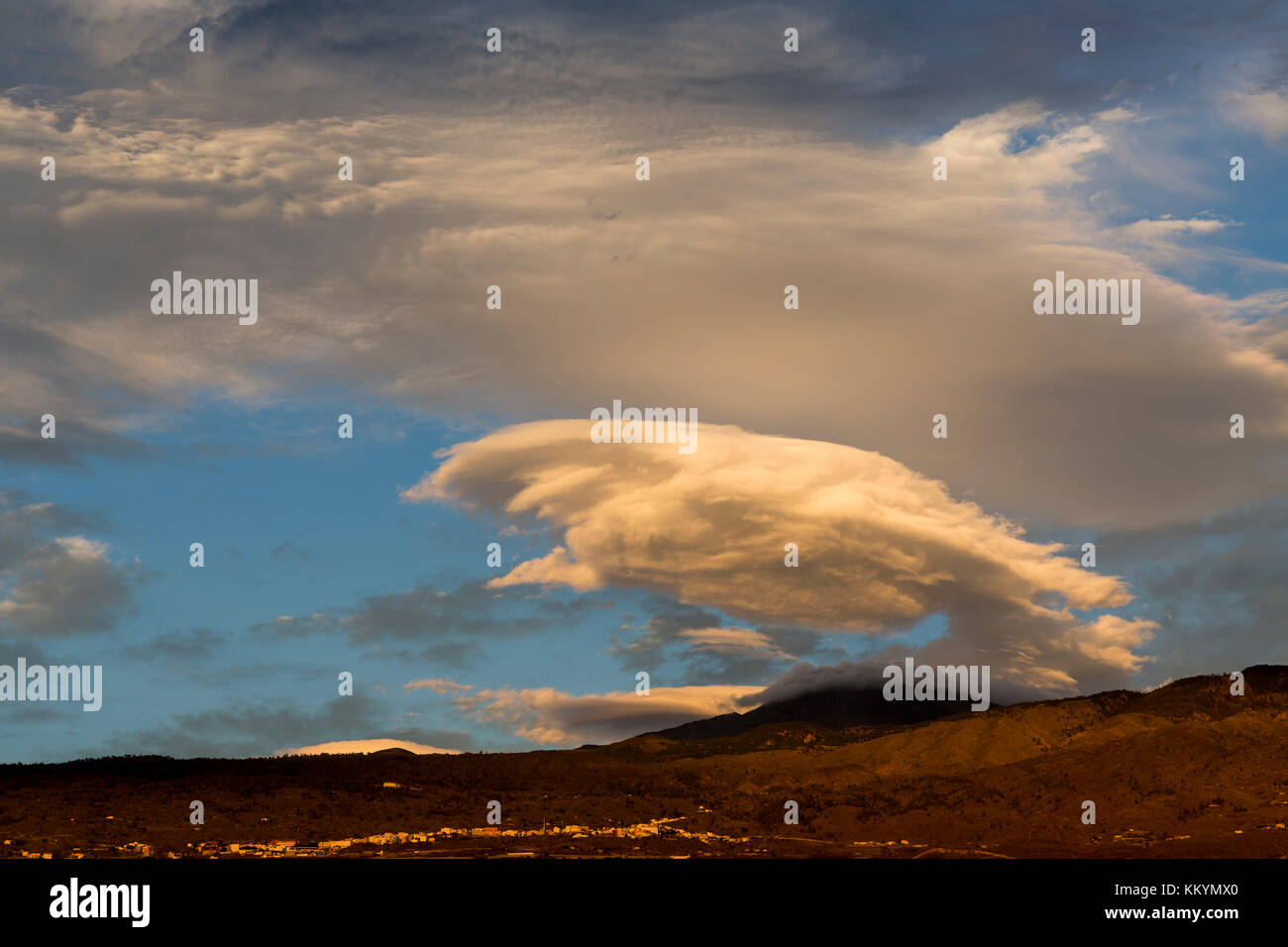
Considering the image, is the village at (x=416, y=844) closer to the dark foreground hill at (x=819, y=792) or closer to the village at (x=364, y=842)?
the village at (x=364, y=842)

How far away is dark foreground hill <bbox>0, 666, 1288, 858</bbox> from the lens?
65.9m

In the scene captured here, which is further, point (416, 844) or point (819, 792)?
point (819, 792)

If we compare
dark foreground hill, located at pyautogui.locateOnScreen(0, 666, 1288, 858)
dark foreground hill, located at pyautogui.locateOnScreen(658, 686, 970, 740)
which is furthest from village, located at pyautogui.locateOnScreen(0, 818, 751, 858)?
dark foreground hill, located at pyautogui.locateOnScreen(658, 686, 970, 740)

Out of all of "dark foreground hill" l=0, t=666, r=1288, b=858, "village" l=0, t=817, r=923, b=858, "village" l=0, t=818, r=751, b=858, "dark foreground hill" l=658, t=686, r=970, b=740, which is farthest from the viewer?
"dark foreground hill" l=658, t=686, r=970, b=740

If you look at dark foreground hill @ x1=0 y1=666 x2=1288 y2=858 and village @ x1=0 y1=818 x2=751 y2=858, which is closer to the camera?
village @ x1=0 y1=818 x2=751 y2=858

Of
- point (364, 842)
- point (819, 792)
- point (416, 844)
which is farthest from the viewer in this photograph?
point (819, 792)

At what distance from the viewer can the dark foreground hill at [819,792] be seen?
65938 millimetres

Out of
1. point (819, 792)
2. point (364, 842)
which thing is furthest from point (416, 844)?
point (819, 792)

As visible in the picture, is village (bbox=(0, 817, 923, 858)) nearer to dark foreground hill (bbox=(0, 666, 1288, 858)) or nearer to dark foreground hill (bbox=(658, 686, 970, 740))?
dark foreground hill (bbox=(0, 666, 1288, 858))

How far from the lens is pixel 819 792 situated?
8519 centimetres

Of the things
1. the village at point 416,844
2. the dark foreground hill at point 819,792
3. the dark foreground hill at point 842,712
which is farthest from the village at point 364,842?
the dark foreground hill at point 842,712

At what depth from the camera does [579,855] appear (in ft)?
198

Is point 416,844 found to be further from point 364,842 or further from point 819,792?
point 819,792

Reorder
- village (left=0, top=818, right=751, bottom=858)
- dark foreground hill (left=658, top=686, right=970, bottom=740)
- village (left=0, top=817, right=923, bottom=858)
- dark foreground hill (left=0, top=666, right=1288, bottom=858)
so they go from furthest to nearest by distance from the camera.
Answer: dark foreground hill (left=658, top=686, right=970, bottom=740)
dark foreground hill (left=0, top=666, right=1288, bottom=858)
village (left=0, top=817, right=923, bottom=858)
village (left=0, top=818, right=751, bottom=858)
